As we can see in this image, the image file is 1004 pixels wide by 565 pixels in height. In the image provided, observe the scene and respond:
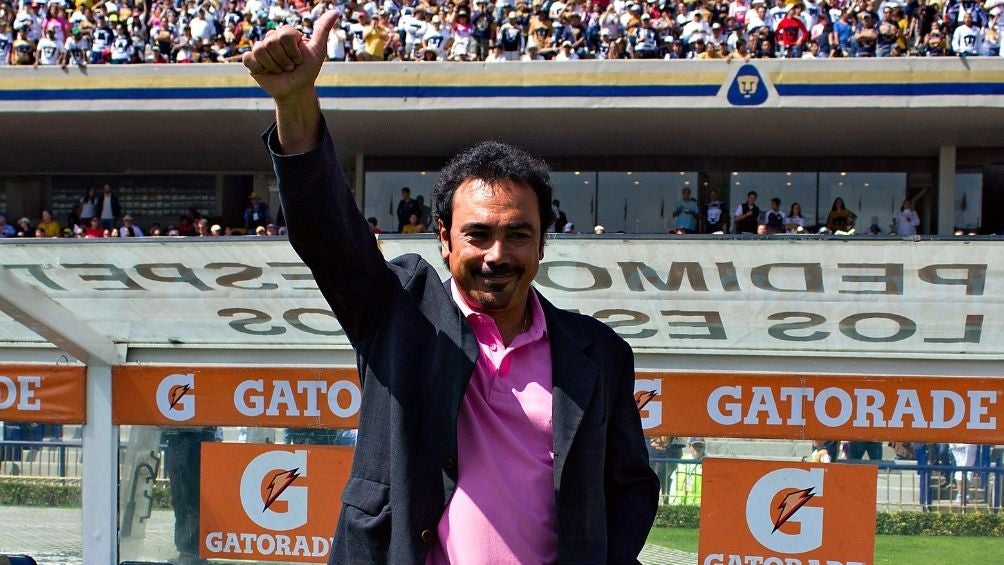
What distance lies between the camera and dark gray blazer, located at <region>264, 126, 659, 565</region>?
1984 mm

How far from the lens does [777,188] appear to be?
19.1 metres

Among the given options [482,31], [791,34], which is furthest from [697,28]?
[482,31]

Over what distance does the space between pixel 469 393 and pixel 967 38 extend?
15.2 meters

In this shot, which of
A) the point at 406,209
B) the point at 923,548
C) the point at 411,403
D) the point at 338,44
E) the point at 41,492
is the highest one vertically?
the point at 338,44

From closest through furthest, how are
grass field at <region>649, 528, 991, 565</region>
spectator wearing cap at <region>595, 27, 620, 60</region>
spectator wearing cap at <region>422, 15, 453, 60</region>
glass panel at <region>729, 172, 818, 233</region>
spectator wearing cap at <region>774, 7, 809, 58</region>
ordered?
1. grass field at <region>649, 528, 991, 565</region>
2. spectator wearing cap at <region>774, 7, 809, 58</region>
3. spectator wearing cap at <region>595, 27, 620, 60</region>
4. spectator wearing cap at <region>422, 15, 453, 60</region>
5. glass panel at <region>729, 172, 818, 233</region>

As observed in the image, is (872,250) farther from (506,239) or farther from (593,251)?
(506,239)

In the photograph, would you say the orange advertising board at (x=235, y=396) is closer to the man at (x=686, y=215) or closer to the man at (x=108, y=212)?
the man at (x=686, y=215)

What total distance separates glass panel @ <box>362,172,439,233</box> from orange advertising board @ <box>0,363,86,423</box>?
12613mm

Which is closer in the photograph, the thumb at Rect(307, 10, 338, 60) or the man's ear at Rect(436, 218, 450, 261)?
the thumb at Rect(307, 10, 338, 60)

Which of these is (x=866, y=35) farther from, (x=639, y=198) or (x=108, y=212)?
(x=108, y=212)

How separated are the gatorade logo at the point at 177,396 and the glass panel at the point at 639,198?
12.8 meters

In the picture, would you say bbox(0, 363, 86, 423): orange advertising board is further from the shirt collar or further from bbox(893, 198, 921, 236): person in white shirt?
bbox(893, 198, 921, 236): person in white shirt

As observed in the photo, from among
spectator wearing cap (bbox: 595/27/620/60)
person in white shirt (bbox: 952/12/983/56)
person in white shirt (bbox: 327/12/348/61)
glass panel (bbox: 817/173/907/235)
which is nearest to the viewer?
person in white shirt (bbox: 952/12/983/56)

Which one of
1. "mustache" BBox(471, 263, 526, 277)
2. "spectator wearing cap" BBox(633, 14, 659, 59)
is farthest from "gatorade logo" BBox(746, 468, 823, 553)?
"spectator wearing cap" BBox(633, 14, 659, 59)
